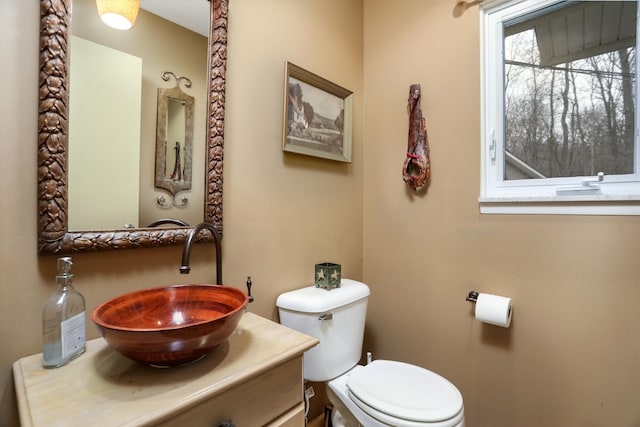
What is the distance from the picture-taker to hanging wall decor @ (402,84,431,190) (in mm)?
1450

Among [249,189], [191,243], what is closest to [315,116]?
[249,189]

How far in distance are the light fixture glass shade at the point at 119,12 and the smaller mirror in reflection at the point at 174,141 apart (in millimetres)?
159

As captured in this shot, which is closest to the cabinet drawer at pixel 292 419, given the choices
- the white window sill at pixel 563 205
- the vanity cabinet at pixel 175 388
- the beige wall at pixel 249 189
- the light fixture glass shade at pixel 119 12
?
the vanity cabinet at pixel 175 388

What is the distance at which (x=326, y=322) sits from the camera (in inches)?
46.9

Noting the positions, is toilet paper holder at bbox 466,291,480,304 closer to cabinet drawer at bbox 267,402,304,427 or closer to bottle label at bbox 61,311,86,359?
cabinet drawer at bbox 267,402,304,427

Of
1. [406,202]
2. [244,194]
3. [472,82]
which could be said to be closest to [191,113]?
[244,194]

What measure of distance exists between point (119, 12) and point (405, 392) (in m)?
1.56

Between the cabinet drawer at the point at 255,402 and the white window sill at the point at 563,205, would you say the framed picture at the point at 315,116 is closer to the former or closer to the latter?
the white window sill at the point at 563,205

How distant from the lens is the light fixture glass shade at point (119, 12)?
0.83 m

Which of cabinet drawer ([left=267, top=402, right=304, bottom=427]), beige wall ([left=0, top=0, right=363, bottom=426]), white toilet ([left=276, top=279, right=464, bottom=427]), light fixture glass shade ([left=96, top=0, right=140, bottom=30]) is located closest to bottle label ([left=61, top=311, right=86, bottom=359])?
beige wall ([left=0, top=0, right=363, bottom=426])

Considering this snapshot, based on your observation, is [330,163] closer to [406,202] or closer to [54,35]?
[406,202]

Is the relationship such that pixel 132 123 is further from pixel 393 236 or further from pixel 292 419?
pixel 393 236

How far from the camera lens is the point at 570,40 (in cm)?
119

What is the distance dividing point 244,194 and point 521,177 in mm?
1208
